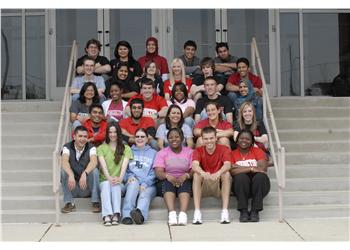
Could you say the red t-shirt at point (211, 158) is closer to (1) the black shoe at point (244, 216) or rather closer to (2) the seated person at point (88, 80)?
(1) the black shoe at point (244, 216)

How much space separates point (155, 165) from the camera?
7.08 meters

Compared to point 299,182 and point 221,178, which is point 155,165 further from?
point 299,182

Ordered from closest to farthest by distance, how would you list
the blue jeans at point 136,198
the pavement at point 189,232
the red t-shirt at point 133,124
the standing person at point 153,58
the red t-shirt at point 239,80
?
1. the pavement at point 189,232
2. the blue jeans at point 136,198
3. the red t-shirt at point 133,124
4. the red t-shirt at point 239,80
5. the standing person at point 153,58

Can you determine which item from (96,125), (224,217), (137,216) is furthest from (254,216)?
(96,125)

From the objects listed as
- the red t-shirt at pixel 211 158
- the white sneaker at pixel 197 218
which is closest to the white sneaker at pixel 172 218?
the white sneaker at pixel 197 218

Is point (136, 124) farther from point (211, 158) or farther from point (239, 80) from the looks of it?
point (239, 80)

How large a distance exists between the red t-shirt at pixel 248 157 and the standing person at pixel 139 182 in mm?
963

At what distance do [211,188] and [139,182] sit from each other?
830 millimetres

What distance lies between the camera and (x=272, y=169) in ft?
25.8

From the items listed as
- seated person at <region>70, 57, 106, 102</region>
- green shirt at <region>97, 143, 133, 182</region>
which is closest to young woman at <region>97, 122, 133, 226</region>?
green shirt at <region>97, 143, 133, 182</region>

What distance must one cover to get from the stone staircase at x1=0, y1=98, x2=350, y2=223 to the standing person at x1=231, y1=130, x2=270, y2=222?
0.21 metres

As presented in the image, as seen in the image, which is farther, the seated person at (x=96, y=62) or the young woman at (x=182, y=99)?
the seated person at (x=96, y=62)

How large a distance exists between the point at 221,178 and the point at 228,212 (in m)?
0.39

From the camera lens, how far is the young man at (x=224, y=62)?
363 inches
